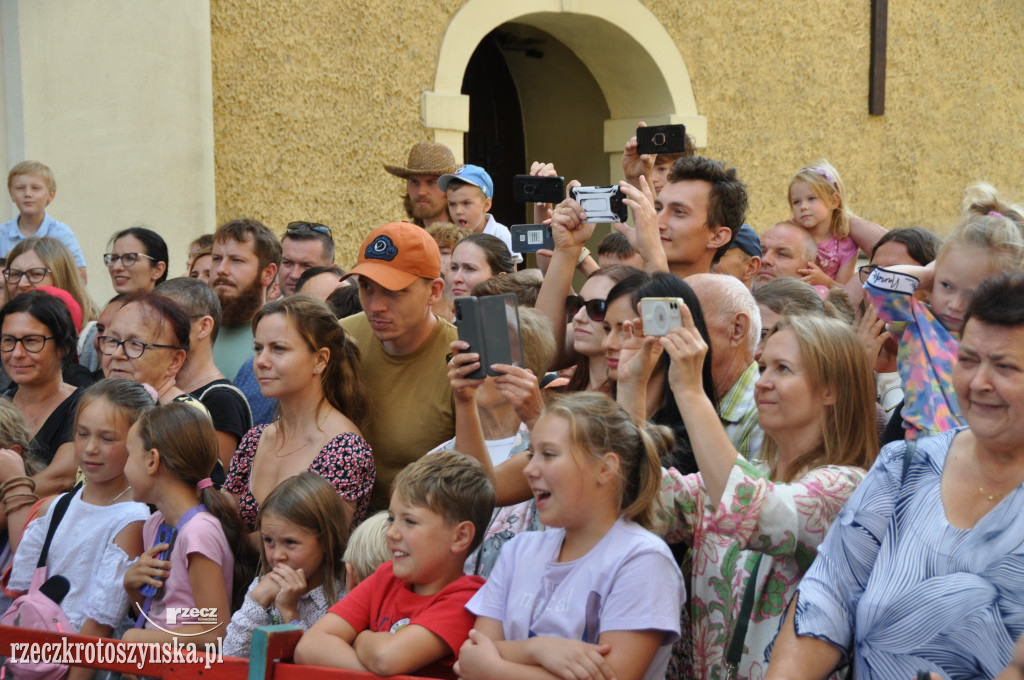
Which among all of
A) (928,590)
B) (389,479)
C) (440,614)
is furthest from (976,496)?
(389,479)

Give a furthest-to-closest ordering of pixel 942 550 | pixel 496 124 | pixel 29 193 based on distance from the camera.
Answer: pixel 496 124 < pixel 29 193 < pixel 942 550

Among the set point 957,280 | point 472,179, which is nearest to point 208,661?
point 957,280

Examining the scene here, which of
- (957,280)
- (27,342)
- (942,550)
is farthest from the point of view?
(27,342)

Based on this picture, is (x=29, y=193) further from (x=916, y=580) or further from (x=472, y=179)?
(x=916, y=580)

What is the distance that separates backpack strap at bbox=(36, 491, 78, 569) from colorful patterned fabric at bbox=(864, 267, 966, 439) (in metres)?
2.63

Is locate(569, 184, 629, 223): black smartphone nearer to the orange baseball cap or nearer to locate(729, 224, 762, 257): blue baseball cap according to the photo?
the orange baseball cap

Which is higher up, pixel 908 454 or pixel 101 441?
pixel 908 454

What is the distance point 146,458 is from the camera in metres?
3.39

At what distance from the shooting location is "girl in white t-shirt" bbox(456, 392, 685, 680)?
239 cm

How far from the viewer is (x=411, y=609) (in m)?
2.75

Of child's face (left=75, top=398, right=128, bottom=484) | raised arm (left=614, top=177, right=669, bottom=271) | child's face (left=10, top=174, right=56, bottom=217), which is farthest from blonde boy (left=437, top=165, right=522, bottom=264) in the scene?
child's face (left=75, top=398, right=128, bottom=484)

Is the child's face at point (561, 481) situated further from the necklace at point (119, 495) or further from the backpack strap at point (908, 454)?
the necklace at point (119, 495)

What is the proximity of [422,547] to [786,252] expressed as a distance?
12.0 feet

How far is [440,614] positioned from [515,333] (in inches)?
31.8
